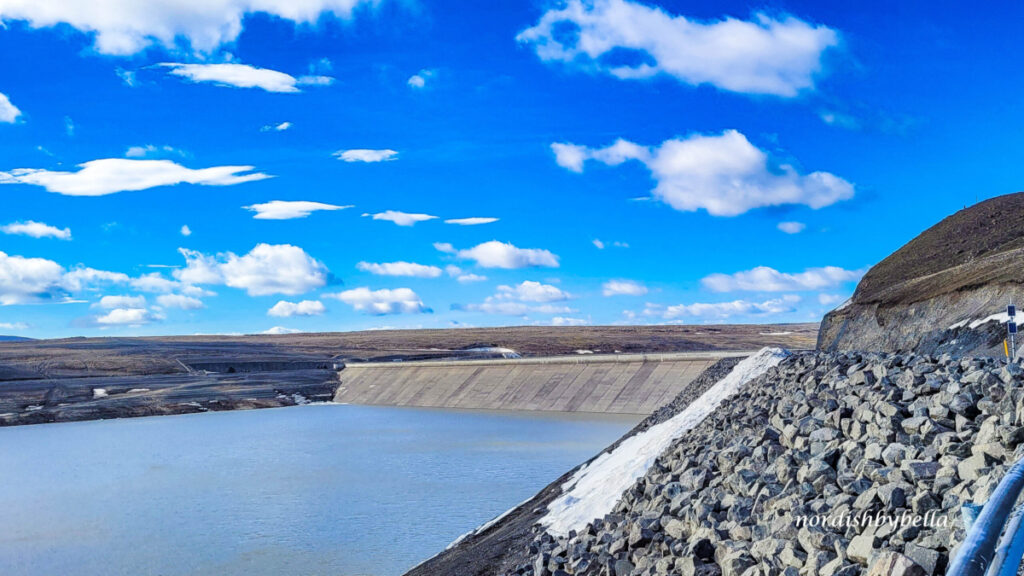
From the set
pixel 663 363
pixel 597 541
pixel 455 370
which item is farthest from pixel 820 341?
pixel 455 370

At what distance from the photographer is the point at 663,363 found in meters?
49.3

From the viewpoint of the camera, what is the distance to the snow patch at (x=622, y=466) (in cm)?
1119

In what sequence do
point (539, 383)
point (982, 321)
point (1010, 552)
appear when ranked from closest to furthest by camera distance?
point (1010, 552) < point (982, 321) < point (539, 383)

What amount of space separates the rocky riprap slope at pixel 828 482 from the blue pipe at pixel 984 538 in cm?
179

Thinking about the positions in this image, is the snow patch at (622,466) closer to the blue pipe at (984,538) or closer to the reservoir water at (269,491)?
the reservoir water at (269,491)

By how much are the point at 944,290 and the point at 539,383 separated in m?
32.2

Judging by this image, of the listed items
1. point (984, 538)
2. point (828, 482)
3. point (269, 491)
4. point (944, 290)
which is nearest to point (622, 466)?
→ point (828, 482)

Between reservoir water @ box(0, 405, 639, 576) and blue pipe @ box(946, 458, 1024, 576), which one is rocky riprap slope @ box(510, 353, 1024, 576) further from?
reservoir water @ box(0, 405, 639, 576)

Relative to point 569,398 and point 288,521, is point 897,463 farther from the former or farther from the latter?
point 569,398

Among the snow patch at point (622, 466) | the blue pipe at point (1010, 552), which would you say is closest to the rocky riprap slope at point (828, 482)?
the snow patch at point (622, 466)

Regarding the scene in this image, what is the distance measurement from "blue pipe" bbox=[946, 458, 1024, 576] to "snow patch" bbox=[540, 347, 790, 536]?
7385 millimetres

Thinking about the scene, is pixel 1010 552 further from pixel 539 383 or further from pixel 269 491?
pixel 539 383

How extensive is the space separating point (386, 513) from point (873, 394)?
14.4 metres

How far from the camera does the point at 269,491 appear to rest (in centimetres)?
2484
